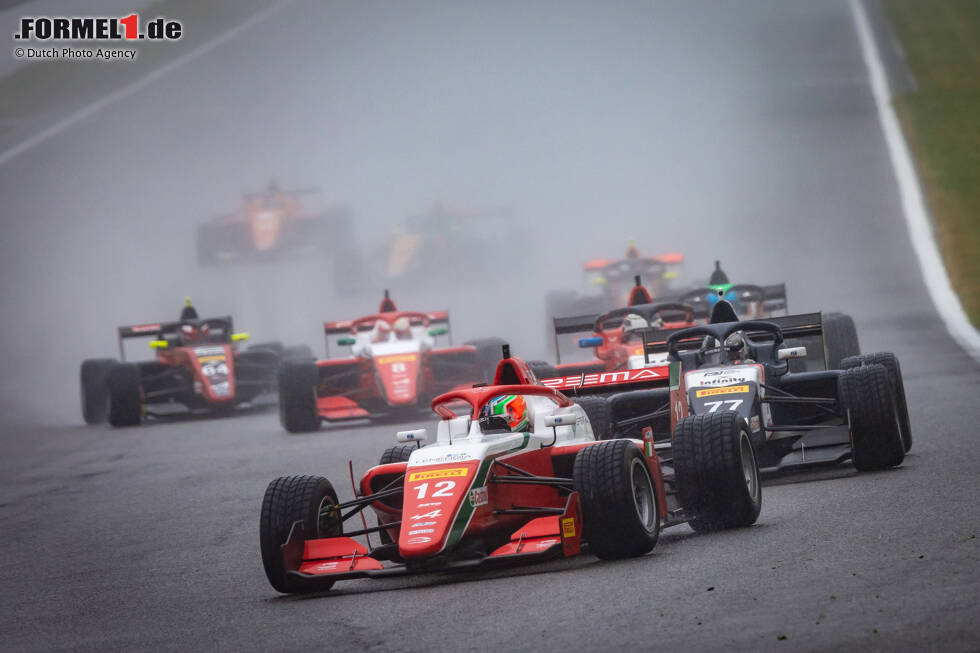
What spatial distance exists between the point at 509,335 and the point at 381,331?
→ 15802mm

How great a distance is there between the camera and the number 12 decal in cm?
834

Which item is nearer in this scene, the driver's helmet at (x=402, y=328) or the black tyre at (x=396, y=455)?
the black tyre at (x=396, y=455)

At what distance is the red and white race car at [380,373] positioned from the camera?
66.4 ft

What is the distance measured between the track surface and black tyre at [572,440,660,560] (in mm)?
166

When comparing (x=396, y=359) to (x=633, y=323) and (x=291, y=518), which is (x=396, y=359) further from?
(x=291, y=518)

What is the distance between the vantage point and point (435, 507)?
27.1 ft

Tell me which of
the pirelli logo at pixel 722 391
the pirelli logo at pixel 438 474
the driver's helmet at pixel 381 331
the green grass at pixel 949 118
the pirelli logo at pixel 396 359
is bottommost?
the pirelli logo at pixel 438 474

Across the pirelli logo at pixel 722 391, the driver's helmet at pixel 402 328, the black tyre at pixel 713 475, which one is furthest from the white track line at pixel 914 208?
the black tyre at pixel 713 475

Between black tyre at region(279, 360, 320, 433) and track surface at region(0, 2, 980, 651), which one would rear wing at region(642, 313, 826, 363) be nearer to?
track surface at region(0, 2, 980, 651)

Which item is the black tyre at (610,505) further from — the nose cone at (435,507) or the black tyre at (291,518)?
the black tyre at (291,518)

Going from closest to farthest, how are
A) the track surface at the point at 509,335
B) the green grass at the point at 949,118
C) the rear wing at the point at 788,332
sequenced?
the track surface at the point at 509,335
the rear wing at the point at 788,332
the green grass at the point at 949,118

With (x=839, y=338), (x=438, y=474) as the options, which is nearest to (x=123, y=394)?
(x=839, y=338)

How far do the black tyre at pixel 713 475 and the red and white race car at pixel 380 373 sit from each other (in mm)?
11684

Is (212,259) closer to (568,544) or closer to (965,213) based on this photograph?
(965,213)
